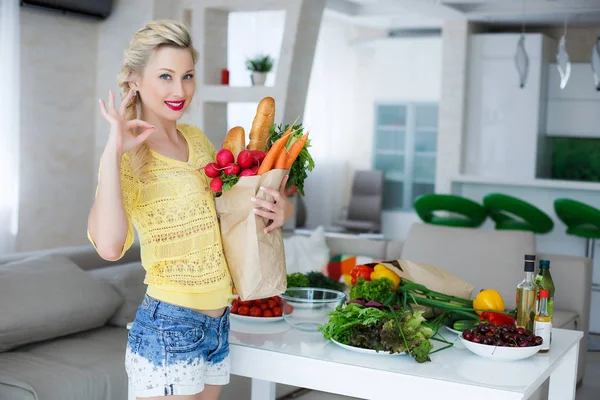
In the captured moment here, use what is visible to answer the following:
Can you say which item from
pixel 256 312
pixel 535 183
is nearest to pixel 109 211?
pixel 256 312

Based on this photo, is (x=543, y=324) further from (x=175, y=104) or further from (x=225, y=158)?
(x=175, y=104)

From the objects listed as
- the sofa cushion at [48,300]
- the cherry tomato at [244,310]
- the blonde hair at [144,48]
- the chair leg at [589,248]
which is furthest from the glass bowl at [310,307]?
the chair leg at [589,248]

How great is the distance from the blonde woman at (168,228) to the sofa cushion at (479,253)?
7.79ft

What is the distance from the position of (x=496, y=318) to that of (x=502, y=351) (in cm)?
30

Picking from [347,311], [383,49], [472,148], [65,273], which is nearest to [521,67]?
[472,148]

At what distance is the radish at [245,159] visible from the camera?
186 cm

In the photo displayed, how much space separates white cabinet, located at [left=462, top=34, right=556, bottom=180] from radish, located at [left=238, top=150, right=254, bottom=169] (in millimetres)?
6515

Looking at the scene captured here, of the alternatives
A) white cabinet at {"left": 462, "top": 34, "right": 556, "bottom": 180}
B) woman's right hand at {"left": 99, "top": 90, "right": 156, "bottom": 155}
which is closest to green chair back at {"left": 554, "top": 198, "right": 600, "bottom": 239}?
white cabinet at {"left": 462, "top": 34, "right": 556, "bottom": 180}

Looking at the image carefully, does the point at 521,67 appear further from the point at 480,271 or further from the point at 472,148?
the point at 480,271

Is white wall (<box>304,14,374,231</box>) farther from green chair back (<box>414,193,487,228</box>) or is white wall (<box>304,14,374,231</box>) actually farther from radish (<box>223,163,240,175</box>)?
radish (<box>223,163,240,175</box>)

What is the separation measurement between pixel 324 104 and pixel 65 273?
640cm

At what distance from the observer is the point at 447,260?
13.5ft

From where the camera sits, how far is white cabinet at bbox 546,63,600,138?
8.11m

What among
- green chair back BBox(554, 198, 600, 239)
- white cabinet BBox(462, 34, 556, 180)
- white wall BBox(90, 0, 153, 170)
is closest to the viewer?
white wall BBox(90, 0, 153, 170)
